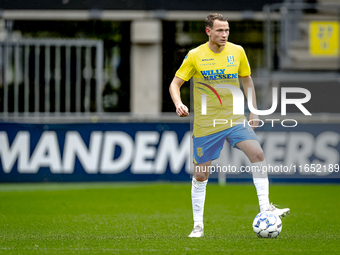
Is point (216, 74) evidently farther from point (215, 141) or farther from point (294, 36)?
point (294, 36)

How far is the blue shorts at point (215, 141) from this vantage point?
17.6 ft

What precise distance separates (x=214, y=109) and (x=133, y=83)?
7.87m

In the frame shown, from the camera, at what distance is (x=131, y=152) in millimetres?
10336

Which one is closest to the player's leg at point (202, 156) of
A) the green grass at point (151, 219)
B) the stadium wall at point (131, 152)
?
the green grass at point (151, 219)

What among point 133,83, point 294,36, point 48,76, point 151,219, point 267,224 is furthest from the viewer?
point 133,83

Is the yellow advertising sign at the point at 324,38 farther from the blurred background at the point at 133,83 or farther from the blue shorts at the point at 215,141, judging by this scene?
the blue shorts at the point at 215,141

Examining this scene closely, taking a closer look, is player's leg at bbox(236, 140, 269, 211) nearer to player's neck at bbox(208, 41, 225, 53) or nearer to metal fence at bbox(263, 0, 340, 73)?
player's neck at bbox(208, 41, 225, 53)

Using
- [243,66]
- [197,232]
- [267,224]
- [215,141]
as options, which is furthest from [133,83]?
[267,224]

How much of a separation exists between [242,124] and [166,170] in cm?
504

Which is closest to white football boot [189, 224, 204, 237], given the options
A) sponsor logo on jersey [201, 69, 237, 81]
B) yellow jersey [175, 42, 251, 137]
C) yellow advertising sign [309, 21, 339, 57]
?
yellow jersey [175, 42, 251, 137]

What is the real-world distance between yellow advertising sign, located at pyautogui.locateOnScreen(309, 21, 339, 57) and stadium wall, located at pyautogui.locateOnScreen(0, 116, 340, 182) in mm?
2292

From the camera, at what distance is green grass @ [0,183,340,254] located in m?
4.91

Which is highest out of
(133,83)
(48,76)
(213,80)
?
(213,80)

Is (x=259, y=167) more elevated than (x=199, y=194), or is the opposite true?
(x=259, y=167)
